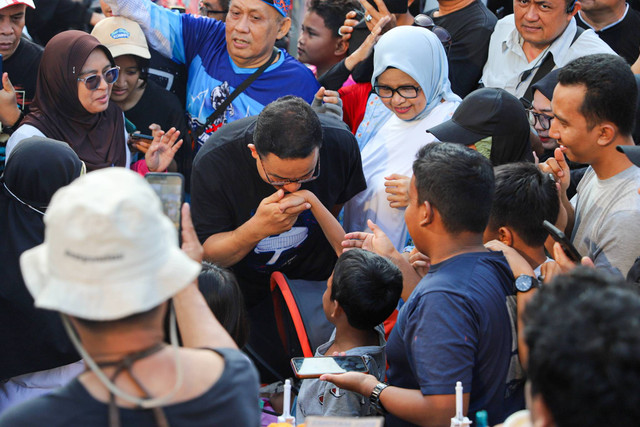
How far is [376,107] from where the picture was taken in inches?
166

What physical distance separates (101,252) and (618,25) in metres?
4.25

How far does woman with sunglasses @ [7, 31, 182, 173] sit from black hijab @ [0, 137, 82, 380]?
0.92 metres

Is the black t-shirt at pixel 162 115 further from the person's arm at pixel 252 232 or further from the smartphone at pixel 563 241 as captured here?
the smartphone at pixel 563 241

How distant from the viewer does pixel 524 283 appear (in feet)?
7.98

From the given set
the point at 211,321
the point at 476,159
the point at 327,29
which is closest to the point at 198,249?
the point at 211,321

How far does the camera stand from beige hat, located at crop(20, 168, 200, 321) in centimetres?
142

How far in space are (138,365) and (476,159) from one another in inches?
58.1

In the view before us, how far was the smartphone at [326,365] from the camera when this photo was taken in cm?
255

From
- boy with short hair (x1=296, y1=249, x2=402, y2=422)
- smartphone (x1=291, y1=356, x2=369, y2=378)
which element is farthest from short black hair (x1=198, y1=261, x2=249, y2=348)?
boy with short hair (x1=296, y1=249, x2=402, y2=422)

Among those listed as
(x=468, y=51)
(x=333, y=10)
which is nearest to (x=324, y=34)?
(x=333, y=10)

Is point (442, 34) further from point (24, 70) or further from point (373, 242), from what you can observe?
point (24, 70)

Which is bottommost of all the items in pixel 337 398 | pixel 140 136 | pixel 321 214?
pixel 337 398

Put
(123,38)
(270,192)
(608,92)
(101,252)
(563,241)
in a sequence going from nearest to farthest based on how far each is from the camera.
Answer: (101,252) < (563,241) < (608,92) < (270,192) < (123,38)

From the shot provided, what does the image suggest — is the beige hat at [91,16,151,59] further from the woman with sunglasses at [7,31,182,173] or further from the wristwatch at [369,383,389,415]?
the wristwatch at [369,383,389,415]
